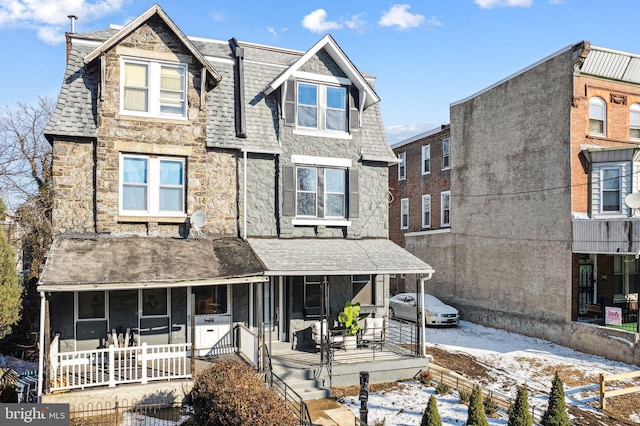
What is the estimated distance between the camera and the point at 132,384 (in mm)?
12594

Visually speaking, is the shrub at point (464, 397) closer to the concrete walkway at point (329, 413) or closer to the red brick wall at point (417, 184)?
the concrete walkway at point (329, 413)

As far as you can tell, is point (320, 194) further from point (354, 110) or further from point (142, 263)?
point (142, 263)

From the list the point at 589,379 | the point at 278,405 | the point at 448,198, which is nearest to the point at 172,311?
the point at 278,405

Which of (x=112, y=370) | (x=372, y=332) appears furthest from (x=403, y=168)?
(x=112, y=370)

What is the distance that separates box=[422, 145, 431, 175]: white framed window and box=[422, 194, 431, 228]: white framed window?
5.27 ft

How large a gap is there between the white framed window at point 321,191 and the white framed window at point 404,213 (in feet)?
51.7

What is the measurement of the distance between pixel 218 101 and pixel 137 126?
2.98 m

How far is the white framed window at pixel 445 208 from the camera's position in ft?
94.4

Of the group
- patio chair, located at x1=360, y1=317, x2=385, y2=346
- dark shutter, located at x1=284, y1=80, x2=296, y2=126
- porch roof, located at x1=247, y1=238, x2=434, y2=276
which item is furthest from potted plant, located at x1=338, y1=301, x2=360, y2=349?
dark shutter, located at x1=284, y1=80, x2=296, y2=126

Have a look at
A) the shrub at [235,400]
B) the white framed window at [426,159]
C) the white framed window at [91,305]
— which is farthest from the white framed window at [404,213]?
the shrub at [235,400]

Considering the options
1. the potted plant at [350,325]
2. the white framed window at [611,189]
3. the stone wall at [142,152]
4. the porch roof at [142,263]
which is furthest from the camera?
the white framed window at [611,189]

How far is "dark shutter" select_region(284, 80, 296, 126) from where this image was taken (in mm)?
17203

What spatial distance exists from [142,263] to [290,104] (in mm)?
7597

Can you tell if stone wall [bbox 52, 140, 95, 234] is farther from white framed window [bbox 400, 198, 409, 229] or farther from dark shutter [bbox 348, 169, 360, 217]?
white framed window [bbox 400, 198, 409, 229]
